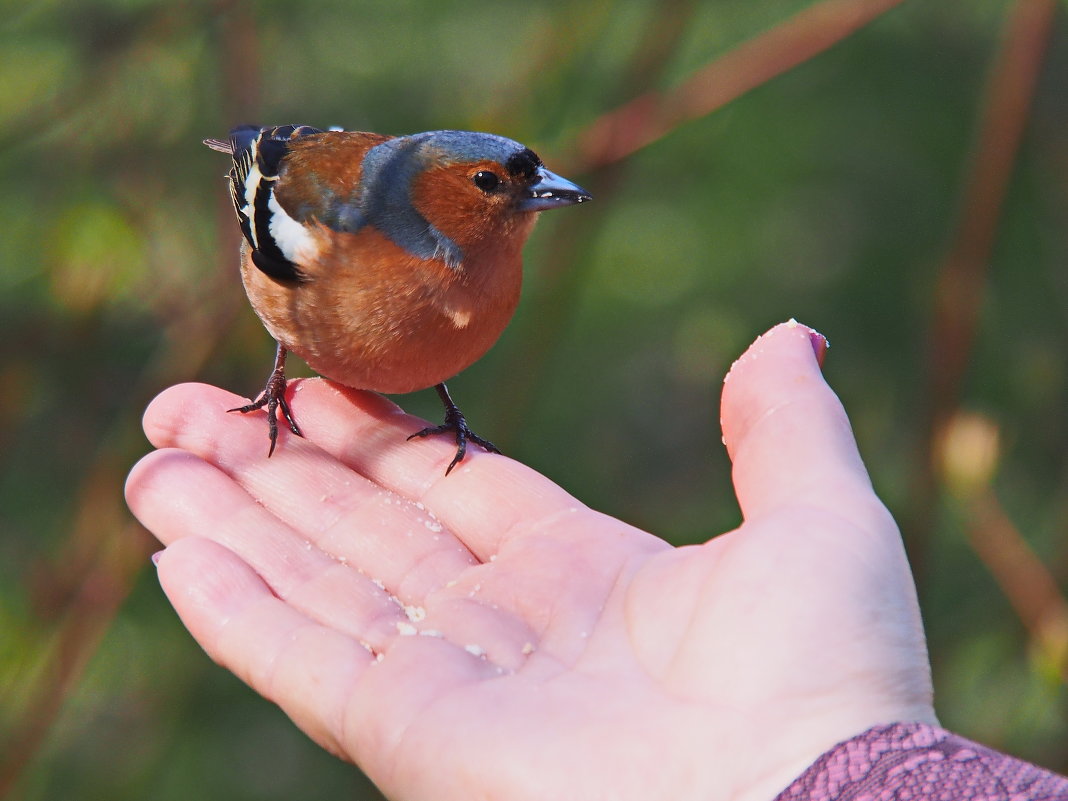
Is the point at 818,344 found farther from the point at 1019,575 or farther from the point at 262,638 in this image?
the point at 262,638

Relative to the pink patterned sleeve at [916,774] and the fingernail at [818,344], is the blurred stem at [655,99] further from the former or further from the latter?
the pink patterned sleeve at [916,774]

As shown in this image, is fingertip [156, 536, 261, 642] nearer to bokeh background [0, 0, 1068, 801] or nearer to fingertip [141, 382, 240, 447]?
fingertip [141, 382, 240, 447]

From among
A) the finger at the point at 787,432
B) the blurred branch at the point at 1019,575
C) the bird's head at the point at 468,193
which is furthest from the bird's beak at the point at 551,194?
the blurred branch at the point at 1019,575

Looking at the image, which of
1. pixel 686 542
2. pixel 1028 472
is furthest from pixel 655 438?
pixel 1028 472

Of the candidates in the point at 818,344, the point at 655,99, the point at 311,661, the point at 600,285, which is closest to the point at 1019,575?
the point at 818,344

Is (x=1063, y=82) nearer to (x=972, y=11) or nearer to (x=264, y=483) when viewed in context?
(x=972, y=11)

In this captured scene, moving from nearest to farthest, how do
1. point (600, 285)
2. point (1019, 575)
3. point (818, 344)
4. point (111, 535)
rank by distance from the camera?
point (818, 344)
point (1019, 575)
point (111, 535)
point (600, 285)
